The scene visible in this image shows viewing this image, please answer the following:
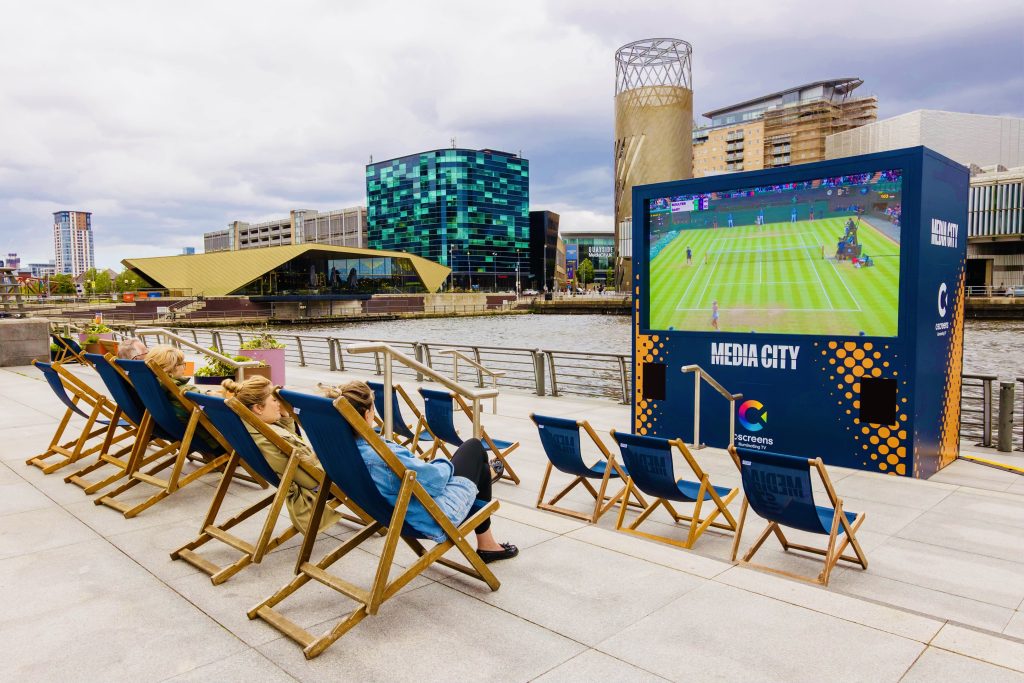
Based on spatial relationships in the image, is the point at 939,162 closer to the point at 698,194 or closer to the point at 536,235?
the point at 698,194

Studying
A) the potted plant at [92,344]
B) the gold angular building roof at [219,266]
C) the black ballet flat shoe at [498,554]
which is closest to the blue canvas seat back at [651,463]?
the black ballet flat shoe at [498,554]

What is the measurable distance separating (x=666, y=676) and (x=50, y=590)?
3.39m

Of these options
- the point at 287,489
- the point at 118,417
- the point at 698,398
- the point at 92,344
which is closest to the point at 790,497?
the point at 287,489

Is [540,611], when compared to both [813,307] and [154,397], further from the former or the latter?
[813,307]

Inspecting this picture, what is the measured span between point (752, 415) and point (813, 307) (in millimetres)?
1478

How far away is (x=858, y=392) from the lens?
7785 mm

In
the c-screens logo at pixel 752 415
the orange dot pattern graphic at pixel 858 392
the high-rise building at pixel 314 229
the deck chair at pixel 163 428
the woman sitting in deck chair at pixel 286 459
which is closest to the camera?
the woman sitting in deck chair at pixel 286 459

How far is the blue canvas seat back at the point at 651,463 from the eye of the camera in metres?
4.91

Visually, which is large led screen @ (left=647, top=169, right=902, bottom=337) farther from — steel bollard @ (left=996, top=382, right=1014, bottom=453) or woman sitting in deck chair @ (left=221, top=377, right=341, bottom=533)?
woman sitting in deck chair @ (left=221, top=377, right=341, bottom=533)

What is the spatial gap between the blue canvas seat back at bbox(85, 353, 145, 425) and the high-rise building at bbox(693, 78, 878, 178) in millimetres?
141640

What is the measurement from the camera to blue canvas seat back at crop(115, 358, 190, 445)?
5352mm

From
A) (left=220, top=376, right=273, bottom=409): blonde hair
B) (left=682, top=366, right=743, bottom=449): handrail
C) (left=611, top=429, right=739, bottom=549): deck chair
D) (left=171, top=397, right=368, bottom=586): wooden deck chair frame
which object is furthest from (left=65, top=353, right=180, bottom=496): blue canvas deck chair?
(left=682, top=366, right=743, bottom=449): handrail

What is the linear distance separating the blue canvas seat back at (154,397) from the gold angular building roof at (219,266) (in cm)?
8336

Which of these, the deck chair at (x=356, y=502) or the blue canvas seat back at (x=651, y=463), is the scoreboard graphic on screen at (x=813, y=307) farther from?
the deck chair at (x=356, y=502)
